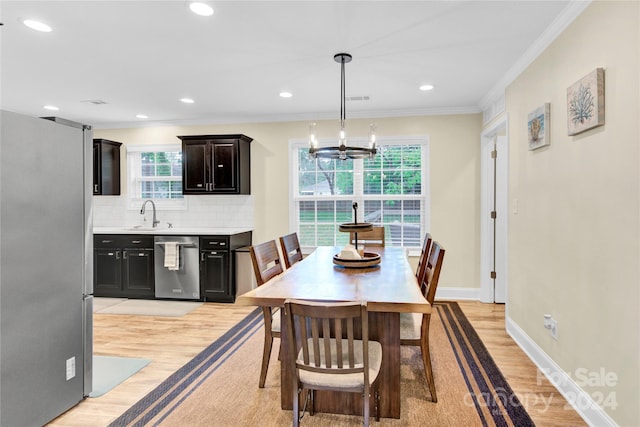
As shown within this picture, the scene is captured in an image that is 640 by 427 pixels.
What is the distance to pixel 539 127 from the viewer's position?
2914 millimetres

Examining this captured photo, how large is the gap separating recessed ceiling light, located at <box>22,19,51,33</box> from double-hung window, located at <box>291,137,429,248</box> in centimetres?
312

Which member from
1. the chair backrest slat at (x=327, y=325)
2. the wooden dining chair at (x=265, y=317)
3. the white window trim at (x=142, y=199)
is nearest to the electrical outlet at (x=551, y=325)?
the chair backrest slat at (x=327, y=325)

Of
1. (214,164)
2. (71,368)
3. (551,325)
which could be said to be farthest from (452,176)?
(71,368)

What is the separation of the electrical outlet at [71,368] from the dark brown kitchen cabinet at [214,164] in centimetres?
303

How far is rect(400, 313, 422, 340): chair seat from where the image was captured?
2.44 metres

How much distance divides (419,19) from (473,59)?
1002 millimetres

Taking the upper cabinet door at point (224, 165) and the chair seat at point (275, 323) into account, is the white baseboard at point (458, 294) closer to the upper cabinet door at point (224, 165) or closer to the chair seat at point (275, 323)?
the chair seat at point (275, 323)

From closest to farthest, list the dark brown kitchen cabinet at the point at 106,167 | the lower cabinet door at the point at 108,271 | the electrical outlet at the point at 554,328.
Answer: the electrical outlet at the point at 554,328
the lower cabinet door at the point at 108,271
the dark brown kitchen cabinet at the point at 106,167

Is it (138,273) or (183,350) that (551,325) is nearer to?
(183,350)

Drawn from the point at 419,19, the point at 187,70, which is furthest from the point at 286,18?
the point at 187,70

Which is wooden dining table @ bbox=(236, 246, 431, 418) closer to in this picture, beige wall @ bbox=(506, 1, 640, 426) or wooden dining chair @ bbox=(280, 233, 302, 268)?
wooden dining chair @ bbox=(280, 233, 302, 268)

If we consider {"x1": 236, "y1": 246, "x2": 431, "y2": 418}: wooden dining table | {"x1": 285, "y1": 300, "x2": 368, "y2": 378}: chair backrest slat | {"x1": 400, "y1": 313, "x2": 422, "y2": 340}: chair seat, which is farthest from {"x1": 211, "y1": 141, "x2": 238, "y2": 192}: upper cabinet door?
{"x1": 285, "y1": 300, "x2": 368, "y2": 378}: chair backrest slat

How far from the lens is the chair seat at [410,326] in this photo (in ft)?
7.99

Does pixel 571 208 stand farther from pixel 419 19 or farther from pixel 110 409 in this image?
pixel 110 409
